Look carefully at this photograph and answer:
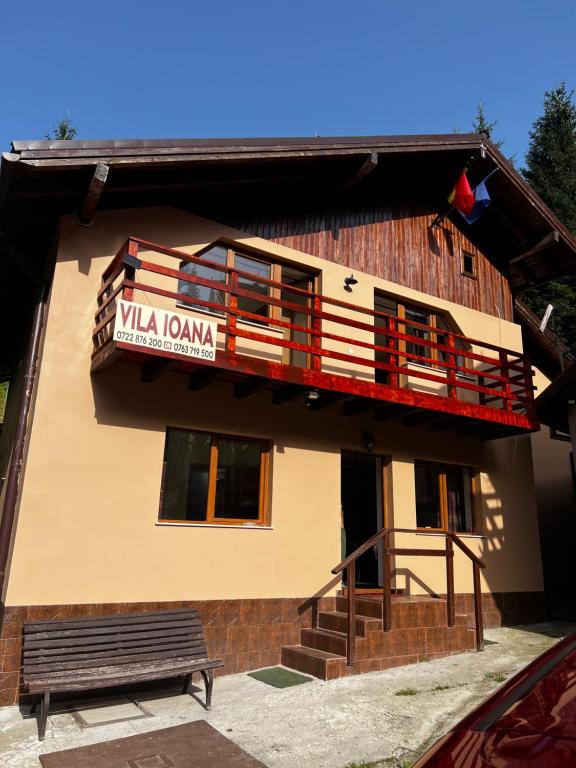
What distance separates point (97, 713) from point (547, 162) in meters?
25.8

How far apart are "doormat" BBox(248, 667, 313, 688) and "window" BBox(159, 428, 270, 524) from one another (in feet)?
6.60

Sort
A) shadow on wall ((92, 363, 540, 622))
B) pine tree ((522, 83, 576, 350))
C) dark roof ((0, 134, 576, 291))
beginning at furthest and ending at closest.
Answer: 1. pine tree ((522, 83, 576, 350))
2. shadow on wall ((92, 363, 540, 622))
3. dark roof ((0, 134, 576, 291))

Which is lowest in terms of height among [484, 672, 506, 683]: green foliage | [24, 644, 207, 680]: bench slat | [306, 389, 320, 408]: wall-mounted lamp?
[484, 672, 506, 683]: green foliage

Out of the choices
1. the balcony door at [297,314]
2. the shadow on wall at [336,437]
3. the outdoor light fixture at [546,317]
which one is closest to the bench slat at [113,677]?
the shadow on wall at [336,437]

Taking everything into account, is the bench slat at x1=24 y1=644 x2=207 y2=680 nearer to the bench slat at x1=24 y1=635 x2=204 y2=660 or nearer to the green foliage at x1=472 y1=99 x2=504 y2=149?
the bench slat at x1=24 y1=635 x2=204 y2=660

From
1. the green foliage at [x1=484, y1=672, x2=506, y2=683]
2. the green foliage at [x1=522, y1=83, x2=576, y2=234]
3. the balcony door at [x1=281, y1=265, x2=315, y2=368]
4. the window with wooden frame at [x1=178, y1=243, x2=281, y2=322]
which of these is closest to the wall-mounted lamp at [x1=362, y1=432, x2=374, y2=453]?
the balcony door at [x1=281, y1=265, x2=315, y2=368]

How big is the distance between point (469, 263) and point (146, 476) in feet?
29.6

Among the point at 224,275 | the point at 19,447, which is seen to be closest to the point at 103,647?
the point at 19,447

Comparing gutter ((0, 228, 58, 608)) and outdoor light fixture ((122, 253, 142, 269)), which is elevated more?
outdoor light fixture ((122, 253, 142, 269))

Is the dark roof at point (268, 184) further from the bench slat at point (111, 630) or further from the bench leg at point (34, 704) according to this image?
the bench leg at point (34, 704)

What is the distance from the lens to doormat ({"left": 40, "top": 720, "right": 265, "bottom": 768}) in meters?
4.67

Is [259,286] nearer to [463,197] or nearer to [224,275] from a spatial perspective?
[224,275]

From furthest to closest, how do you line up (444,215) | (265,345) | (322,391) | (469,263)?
(469,263), (444,215), (265,345), (322,391)

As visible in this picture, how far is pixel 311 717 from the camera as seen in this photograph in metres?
5.82
